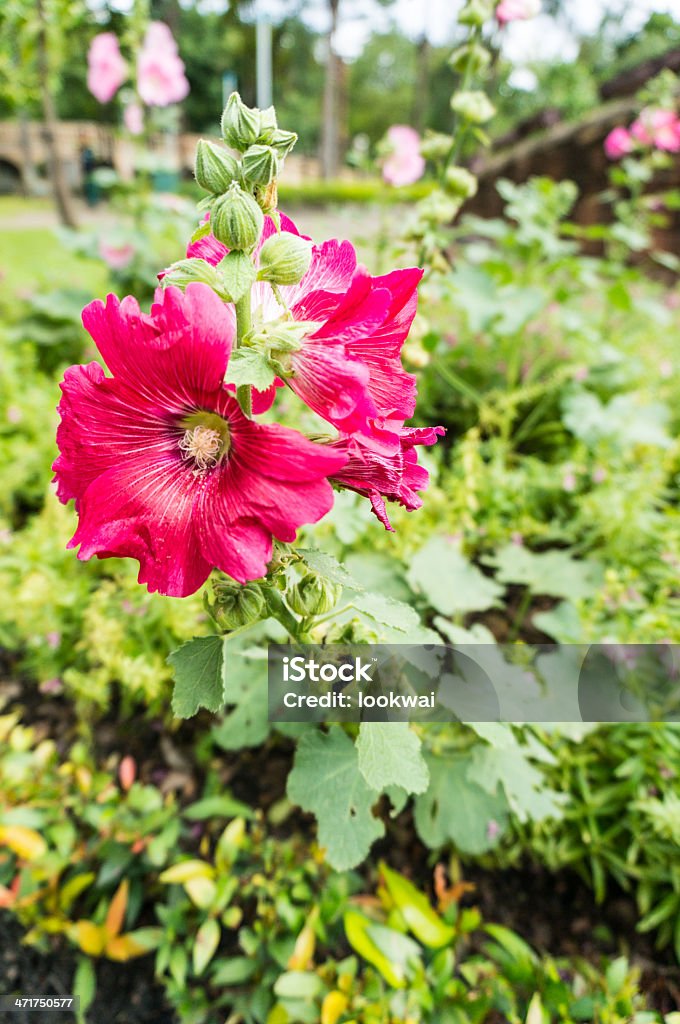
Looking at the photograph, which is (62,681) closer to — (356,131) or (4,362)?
(4,362)

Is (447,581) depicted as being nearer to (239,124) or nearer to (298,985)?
(298,985)

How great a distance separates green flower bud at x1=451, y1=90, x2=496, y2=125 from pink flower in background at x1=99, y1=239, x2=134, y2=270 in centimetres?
243

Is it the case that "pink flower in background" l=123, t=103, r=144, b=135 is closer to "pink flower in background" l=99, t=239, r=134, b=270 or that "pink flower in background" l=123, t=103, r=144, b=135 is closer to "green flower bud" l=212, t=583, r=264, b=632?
"pink flower in background" l=99, t=239, r=134, b=270

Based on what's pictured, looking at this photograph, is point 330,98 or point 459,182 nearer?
point 459,182

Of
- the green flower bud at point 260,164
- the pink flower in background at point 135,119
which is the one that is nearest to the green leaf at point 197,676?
the green flower bud at point 260,164

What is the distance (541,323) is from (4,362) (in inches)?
107

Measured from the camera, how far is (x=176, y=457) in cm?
70

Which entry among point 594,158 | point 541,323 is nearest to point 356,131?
point 594,158

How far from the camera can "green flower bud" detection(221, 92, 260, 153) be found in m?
0.66

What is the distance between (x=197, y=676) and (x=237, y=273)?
47 cm

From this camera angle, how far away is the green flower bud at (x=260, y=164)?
0.63 meters

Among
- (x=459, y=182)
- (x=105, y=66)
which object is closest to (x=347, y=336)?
(x=459, y=182)

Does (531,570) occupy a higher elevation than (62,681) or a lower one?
higher

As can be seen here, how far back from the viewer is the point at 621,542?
1.89 meters
